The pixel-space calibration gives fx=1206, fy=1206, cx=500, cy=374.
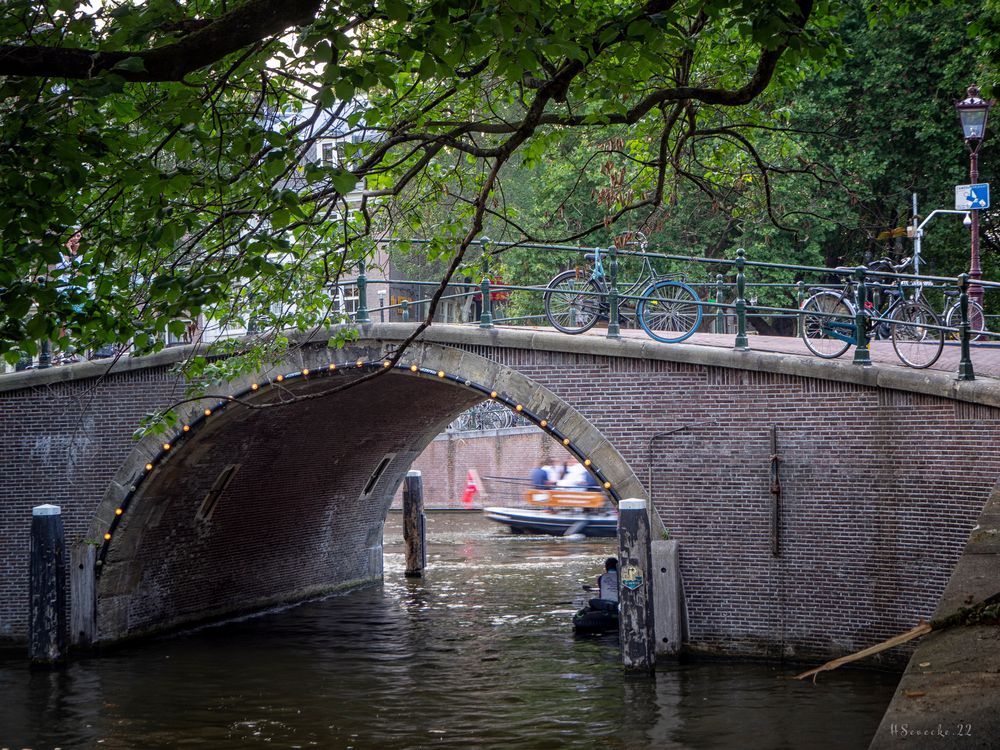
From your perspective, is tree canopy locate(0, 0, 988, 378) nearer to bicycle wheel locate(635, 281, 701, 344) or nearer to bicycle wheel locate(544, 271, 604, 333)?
bicycle wheel locate(635, 281, 701, 344)

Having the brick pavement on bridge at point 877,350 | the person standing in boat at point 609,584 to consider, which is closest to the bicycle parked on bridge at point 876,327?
the brick pavement on bridge at point 877,350

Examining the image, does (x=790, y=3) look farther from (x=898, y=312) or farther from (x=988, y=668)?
(x=898, y=312)

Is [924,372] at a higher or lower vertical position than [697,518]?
higher

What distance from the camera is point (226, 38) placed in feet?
17.6

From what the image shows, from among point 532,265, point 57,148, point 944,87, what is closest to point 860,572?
point 57,148

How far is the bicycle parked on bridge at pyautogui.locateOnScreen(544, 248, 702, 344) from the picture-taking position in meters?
14.1

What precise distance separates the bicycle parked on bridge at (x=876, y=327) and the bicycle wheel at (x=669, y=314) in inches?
50.2

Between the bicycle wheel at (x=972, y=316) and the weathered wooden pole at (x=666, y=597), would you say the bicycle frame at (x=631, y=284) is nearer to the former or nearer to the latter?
the weathered wooden pole at (x=666, y=597)

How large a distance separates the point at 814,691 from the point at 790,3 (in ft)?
25.6

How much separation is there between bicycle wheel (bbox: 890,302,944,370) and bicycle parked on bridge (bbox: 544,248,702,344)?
2.20 metres

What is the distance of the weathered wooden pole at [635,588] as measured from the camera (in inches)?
513

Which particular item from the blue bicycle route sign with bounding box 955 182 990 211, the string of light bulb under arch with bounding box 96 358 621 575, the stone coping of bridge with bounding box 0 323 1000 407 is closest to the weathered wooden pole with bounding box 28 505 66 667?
the string of light bulb under arch with bounding box 96 358 621 575

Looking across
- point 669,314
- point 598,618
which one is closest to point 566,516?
point 598,618

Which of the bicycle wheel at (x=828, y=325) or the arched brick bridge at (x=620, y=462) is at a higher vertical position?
the bicycle wheel at (x=828, y=325)
